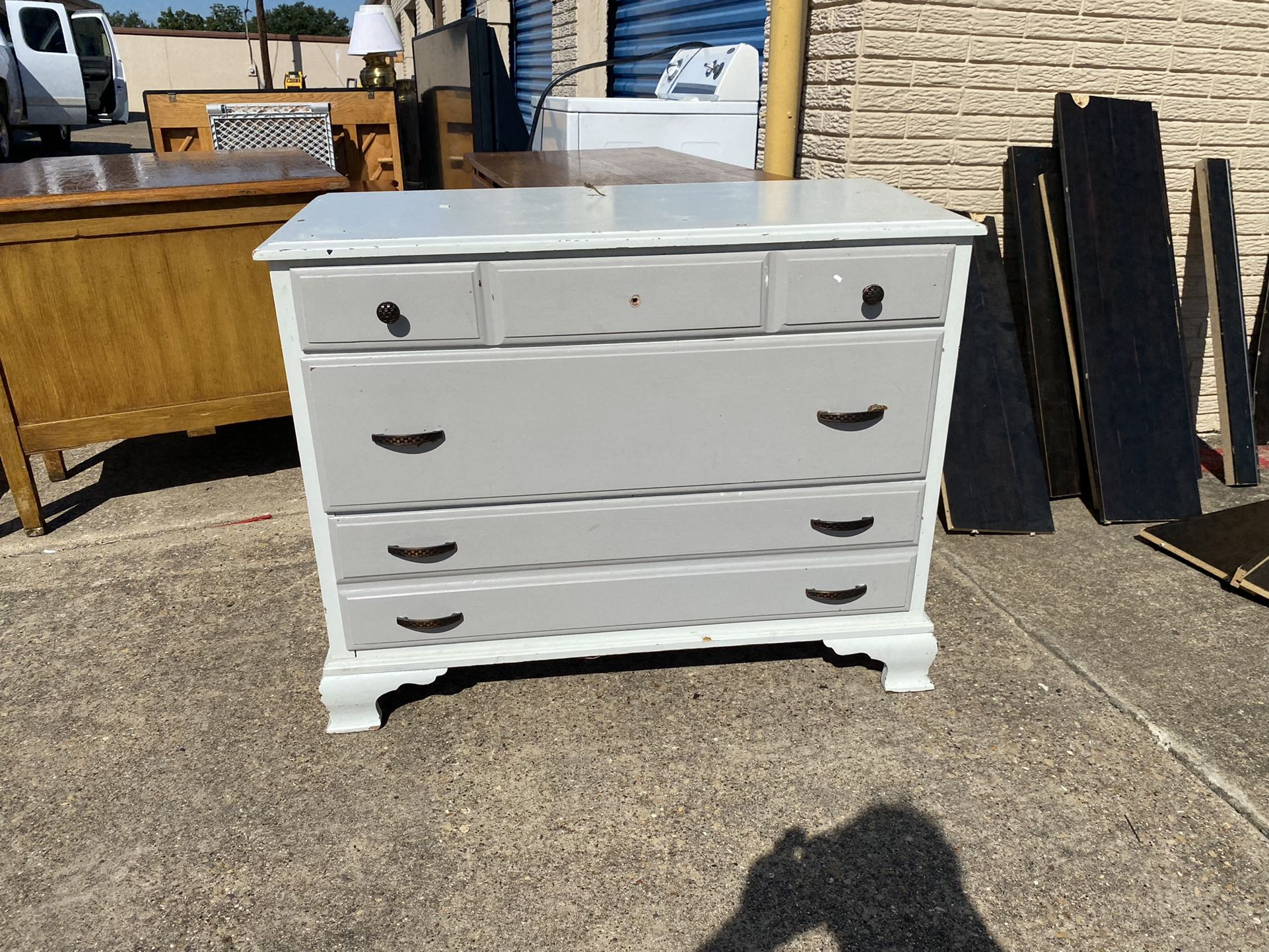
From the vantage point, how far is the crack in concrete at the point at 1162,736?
7.24 ft

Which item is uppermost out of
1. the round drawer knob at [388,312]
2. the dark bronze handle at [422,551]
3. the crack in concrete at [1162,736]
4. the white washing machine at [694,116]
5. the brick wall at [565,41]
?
the brick wall at [565,41]

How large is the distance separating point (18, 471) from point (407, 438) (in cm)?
215

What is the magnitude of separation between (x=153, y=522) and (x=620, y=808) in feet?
8.04

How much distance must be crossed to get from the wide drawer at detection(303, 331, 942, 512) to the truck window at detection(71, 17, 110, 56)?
19.7 metres

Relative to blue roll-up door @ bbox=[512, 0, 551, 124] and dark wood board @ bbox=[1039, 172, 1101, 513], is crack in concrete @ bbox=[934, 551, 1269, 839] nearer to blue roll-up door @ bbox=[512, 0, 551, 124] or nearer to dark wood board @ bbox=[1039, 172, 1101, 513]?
dark wood board @ bbox=[1039, 172, 1101, 513]

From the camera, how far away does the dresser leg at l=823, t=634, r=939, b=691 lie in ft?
8.53

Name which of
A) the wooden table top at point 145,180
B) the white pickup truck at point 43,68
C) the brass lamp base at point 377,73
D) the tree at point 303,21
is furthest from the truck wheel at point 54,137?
the tree at point 303,21

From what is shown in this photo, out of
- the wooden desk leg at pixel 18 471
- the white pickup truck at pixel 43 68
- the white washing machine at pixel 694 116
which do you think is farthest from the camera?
the white pickup truck at pixel 43 68

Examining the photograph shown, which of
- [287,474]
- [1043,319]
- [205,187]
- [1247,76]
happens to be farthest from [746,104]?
[287,474]

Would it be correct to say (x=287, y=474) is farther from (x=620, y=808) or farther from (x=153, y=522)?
(x=620, y=808)

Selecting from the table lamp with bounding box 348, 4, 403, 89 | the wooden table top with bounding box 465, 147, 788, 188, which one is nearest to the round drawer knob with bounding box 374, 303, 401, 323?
the wooden table top with bounding box 465, 147, 788, 188

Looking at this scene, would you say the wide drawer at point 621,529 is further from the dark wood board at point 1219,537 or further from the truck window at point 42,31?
the truck window at point 42,31

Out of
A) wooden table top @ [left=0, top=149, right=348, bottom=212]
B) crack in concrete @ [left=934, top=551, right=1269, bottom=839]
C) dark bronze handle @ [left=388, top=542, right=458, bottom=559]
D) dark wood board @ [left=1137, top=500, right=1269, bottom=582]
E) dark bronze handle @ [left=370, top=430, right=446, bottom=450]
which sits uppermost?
wooden table top @ [left=0, top=149, right=348, bottom=212]

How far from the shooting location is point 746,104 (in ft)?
14.6
